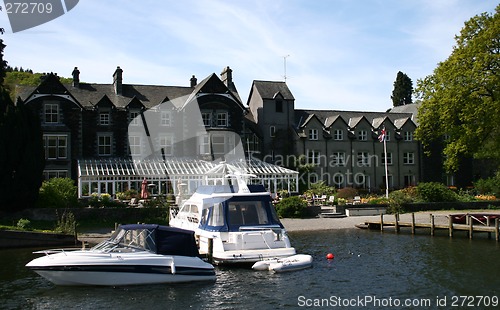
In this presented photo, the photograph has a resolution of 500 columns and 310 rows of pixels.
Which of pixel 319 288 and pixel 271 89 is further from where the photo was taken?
pixel 271 89

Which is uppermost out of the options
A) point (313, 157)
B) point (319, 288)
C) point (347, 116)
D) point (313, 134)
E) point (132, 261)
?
point (347, 116)

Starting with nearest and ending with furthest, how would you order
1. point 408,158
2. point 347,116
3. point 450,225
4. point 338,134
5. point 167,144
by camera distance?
point 450,225
point 167,144
point 338,134
point 408,158
point 347,116

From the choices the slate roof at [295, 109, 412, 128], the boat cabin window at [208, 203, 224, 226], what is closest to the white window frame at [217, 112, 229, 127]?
the slate roof at [295, 109, 412, 128]

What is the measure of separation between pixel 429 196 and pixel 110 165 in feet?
90.9

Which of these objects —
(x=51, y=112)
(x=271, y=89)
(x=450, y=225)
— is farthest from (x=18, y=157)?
(x=271, y=89)

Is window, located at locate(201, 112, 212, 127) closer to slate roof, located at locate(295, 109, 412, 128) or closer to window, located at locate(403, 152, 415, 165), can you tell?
slate roof, located at locate(295, 109, 412, 128)

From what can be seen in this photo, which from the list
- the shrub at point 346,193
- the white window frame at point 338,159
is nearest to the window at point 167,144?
the shrub at point 346,193

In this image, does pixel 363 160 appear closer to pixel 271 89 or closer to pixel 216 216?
pixel 271 89

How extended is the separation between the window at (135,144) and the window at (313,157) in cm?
1816

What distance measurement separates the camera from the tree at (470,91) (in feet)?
132

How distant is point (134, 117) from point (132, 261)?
109 ft

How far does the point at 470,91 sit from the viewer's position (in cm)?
4119

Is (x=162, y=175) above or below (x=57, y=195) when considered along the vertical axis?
above

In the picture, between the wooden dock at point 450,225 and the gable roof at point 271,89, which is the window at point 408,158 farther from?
the wooden dock at point 450,225
